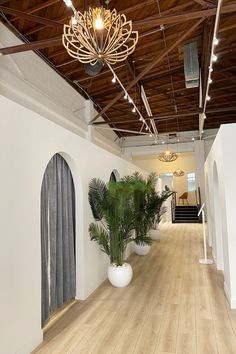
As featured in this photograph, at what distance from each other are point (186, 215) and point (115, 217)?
11.1m

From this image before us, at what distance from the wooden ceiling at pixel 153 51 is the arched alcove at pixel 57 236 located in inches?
82.8

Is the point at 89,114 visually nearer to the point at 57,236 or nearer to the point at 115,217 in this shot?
the point at 115,217

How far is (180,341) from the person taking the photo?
9.55 feet

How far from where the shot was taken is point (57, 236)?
3729 millimetres

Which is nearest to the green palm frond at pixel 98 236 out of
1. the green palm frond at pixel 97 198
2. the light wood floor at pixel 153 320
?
the green palm frond at pixel 97 198

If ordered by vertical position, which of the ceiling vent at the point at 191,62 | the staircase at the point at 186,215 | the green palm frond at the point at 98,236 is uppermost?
the ceiling vent at the point at 191,62

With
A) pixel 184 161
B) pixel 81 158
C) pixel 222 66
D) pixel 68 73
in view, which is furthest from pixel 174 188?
pixel 81 158

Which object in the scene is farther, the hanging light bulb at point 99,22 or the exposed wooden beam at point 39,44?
the exposed wooden beam at point 39,44

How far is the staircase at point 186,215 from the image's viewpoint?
47.5 ft

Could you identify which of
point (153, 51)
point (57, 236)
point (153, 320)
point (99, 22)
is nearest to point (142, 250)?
point (153, 320)

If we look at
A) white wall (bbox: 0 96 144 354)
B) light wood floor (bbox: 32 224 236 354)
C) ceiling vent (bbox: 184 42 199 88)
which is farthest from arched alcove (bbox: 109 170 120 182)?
white wall (bbox: 0 96 144 354)

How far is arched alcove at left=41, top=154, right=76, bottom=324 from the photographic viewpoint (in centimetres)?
339

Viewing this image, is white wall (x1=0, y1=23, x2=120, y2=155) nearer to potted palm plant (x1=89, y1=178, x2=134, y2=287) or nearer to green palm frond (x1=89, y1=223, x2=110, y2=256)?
potted palm plant (x1=89, y1=178, x2=134, y2=287)

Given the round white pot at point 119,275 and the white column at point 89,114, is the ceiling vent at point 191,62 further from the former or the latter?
the round white pot at point 119,275
